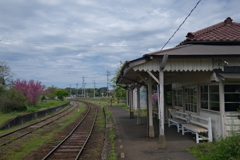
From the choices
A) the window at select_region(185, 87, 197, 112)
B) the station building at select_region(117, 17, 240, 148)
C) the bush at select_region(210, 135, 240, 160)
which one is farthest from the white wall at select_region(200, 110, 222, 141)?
the bush at select_region(210, 135, 240, 160)

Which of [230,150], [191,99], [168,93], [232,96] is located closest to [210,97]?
[232,96]

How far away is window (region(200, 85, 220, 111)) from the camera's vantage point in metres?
8.88

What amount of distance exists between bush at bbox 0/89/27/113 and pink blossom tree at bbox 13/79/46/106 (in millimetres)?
6997

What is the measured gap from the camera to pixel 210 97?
9305 millimetres

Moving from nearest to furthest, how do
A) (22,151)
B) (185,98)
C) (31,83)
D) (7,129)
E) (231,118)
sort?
(231,118) < (22,151) < (185,98) < (7,129) < (31,83)

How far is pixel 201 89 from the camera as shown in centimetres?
1021

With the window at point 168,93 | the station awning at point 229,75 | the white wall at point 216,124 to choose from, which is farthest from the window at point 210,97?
the window at point 168,93

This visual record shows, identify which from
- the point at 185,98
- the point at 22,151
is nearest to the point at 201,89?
the point at 185,98

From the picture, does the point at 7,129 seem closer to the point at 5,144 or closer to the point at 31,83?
the point at 5,144

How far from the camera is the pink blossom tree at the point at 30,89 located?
98.5 feet

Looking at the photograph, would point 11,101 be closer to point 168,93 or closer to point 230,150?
point 168,93

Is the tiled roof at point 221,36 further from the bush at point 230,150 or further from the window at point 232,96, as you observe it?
the bush at point 230,150

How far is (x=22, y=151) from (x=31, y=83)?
2399 centimetres

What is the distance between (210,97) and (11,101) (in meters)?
17.9
